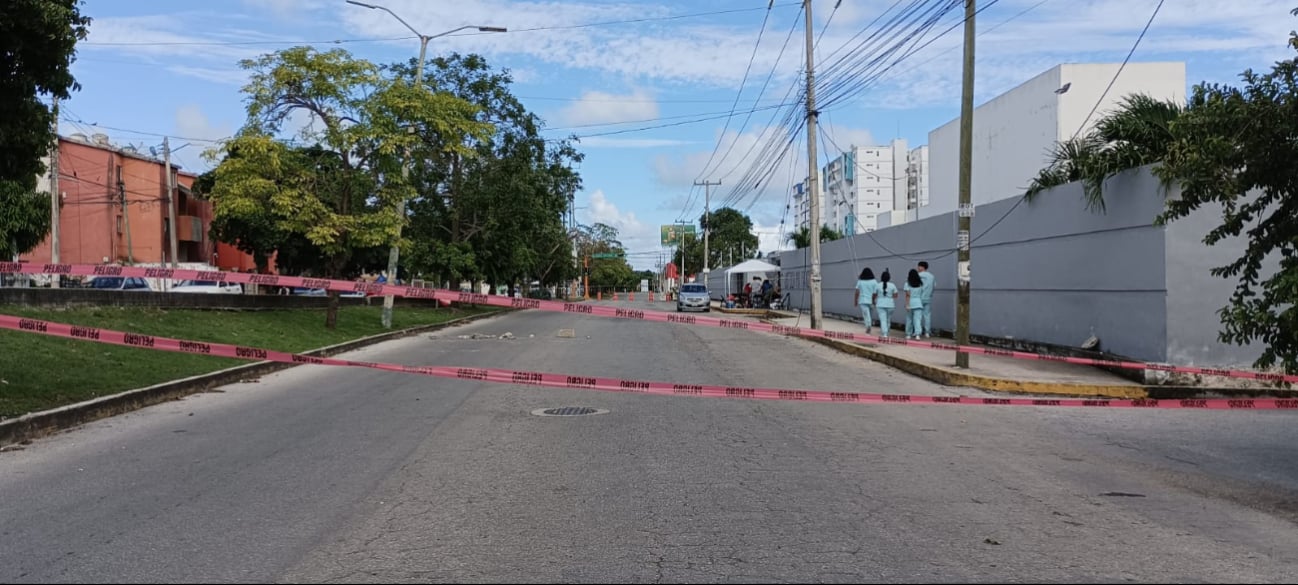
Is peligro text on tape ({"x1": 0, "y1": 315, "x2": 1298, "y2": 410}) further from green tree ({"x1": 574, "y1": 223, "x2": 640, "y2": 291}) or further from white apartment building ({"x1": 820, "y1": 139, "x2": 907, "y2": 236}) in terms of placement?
white apartment building ({"x1": 820, "y1": 139, "x2": 907, "y2": 236})

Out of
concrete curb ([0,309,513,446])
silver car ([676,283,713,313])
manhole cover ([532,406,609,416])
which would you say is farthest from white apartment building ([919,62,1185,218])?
manhole cover ([532,406,609,416])

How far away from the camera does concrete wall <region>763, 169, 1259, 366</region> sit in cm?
1166

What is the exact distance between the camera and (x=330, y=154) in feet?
72.7

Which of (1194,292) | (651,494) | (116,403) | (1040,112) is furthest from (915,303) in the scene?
(1040,112)

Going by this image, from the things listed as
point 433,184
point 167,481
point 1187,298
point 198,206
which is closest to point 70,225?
point 198,206

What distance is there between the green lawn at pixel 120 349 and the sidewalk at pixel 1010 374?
10878 mm

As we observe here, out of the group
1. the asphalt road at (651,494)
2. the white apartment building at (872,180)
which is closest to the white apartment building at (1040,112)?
the asphalt road at (651,494)

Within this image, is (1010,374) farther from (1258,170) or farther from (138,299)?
(138,299)

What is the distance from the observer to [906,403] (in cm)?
1076

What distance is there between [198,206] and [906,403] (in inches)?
1989

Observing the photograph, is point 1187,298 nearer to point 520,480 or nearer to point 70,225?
point 520,480

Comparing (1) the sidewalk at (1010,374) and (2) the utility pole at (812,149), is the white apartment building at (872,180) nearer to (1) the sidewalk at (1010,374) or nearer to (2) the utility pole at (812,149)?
(2) the utility pole at (812,149)

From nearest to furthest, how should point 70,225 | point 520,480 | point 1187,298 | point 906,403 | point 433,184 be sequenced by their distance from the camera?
point 520,480 → point 906,403 → point 1187,298 → point 433,184 → point 70,225

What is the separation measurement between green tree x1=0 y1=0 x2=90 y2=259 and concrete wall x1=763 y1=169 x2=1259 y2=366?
1306 cm
